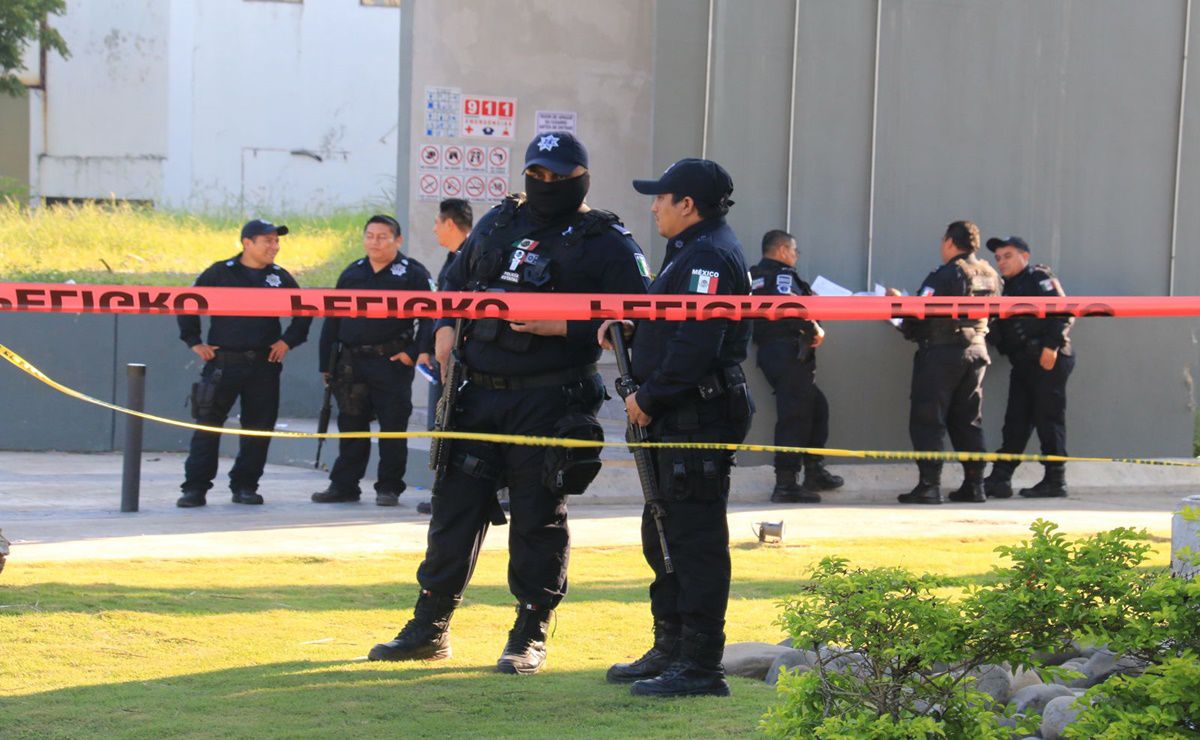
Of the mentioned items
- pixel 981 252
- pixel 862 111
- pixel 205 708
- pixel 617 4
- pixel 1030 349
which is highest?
pixel 617 4

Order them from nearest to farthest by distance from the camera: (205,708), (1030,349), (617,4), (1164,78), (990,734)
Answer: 1. (990,734)
2. (205,708)
3. (1030,349)
4. (1164,78)
5. (617,4)

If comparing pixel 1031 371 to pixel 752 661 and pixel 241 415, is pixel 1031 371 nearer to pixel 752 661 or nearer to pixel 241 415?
pixel 241 415

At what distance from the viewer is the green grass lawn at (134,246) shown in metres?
17.6

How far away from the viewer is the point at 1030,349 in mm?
11102

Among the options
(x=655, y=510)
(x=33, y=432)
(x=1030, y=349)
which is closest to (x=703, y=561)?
(x=655, y=510)

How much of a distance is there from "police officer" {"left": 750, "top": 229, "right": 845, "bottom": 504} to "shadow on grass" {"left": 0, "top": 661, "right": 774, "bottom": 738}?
17.0 feet

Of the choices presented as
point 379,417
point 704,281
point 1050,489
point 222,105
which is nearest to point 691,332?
point 704,281

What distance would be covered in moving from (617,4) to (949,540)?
6.06m

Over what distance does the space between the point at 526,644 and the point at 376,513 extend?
14.0ft

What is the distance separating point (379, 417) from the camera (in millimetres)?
10211

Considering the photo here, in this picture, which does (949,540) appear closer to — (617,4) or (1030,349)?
(1030,349)

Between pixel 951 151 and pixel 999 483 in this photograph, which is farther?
pixel 951 151

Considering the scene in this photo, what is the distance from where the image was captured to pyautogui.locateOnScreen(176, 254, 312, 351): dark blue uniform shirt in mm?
9922

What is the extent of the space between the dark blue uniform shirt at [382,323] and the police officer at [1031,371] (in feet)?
14.5
